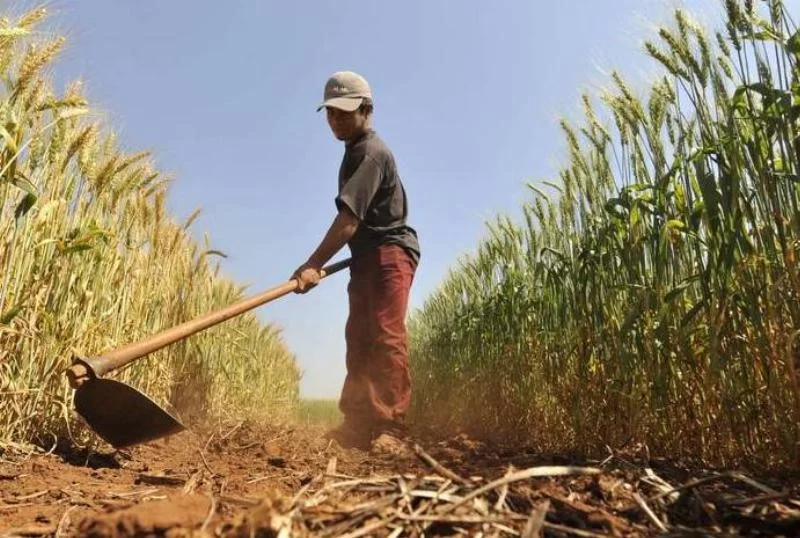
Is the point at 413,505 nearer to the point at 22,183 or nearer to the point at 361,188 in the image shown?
the point at 22,183

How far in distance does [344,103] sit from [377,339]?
1.50 metres

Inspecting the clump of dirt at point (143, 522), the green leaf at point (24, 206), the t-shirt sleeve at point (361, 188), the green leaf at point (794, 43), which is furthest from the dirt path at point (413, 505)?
the t-shirt sleeve at point (361, 188)

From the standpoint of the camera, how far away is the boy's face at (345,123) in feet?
12.8

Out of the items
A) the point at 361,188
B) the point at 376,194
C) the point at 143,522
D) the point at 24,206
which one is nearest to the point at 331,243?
the point at 361,188

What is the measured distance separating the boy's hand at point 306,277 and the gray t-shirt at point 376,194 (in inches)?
17.1

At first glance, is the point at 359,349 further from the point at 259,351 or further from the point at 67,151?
the point at 259,351

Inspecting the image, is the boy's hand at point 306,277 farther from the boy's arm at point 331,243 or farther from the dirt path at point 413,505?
the dirt path at point 413,505

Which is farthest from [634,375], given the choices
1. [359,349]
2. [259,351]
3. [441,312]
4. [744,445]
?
[259,351]

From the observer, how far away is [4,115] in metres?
2.41

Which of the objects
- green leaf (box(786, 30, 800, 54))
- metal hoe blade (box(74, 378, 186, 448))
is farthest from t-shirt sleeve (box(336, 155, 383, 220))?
green leaf (box(786, 30, 800, 54))

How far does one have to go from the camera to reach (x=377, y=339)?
3773mm

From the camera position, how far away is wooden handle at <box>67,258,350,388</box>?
234 centimetres

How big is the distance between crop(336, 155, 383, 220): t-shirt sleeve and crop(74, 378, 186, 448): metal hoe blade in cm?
162

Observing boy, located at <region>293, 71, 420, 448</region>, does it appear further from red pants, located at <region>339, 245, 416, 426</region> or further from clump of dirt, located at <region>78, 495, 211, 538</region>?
clump of dirt, located at <region>78, 495, 211, 538</region>
